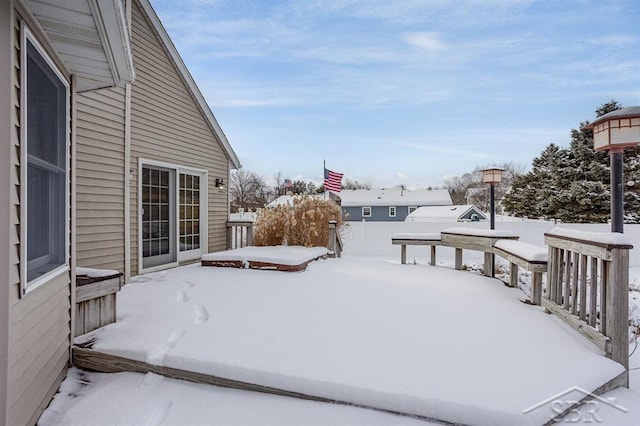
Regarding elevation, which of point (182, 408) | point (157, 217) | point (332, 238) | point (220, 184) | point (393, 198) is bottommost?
point (182, 408)

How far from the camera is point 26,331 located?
5.84 ft

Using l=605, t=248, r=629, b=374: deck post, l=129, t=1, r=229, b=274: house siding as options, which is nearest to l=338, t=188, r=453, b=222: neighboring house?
l=129, t=1, r=229, b=274: house siding

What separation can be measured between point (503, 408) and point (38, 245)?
2631 millimetres

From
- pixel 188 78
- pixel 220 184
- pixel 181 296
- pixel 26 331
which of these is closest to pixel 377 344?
pixel 26 331

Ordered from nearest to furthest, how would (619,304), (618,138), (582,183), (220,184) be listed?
(619,304) < (618,138) < (220,184) < (582,183)

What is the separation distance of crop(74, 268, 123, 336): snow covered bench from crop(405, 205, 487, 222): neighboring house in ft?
65.8

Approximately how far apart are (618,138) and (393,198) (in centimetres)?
2294

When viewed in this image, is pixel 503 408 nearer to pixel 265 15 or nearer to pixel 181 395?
pixel 181 395

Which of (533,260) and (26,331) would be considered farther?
(533,260)

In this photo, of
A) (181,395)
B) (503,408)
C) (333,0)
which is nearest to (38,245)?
(181,395)

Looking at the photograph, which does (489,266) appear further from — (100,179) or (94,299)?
(100,179)

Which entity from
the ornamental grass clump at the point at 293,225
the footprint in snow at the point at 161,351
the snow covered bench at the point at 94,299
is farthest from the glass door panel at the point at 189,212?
the footprint in snow at the point at 161,351

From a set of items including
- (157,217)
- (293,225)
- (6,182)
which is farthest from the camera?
(293,225)

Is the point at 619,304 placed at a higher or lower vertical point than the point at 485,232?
lower
